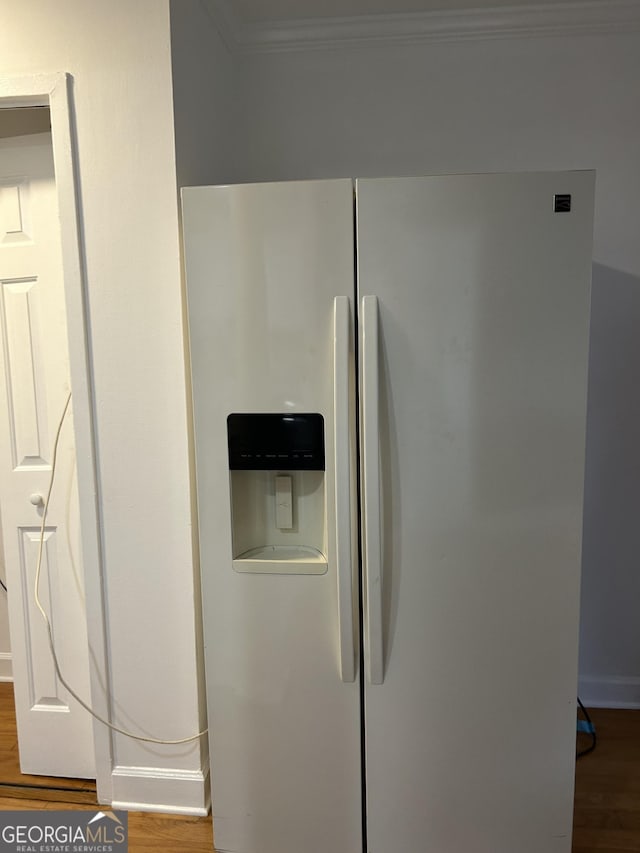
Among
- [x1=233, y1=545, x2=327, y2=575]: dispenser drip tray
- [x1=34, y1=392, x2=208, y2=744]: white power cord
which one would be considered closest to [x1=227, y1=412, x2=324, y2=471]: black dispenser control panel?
[x1=233, y1=545, x2=327, y2=575]: dispenser drip tray

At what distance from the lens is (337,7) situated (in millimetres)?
1881

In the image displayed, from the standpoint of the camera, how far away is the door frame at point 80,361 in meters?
1.52

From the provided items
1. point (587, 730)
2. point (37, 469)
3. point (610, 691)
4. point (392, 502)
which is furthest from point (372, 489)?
point (610, 691)

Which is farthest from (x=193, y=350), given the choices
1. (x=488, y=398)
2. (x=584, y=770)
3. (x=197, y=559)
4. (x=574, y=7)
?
(x=584, y=770)

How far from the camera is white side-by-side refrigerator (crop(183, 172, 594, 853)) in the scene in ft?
4.31

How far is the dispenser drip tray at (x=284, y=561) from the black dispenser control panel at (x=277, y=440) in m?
0.25

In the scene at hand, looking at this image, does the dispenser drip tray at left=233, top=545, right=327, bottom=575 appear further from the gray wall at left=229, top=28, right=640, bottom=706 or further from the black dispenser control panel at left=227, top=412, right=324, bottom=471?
the gray wall at left=229, top=28, right=640, bottom=706

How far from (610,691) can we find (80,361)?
2.29 meters

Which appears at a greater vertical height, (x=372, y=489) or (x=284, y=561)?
(x=372, y=489)

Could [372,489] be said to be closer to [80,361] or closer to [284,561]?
[284,561]

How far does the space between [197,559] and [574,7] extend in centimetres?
220

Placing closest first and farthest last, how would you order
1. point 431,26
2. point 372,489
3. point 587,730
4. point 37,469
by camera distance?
point 372,489 < point 37,469 < point 431,26 < point 587,730

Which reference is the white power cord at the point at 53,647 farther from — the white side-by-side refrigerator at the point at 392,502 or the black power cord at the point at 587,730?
the black power cord at the point at 587,730

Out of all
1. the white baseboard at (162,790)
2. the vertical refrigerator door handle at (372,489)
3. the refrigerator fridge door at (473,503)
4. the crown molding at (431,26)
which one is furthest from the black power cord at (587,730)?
the crown molding at (431,26)
